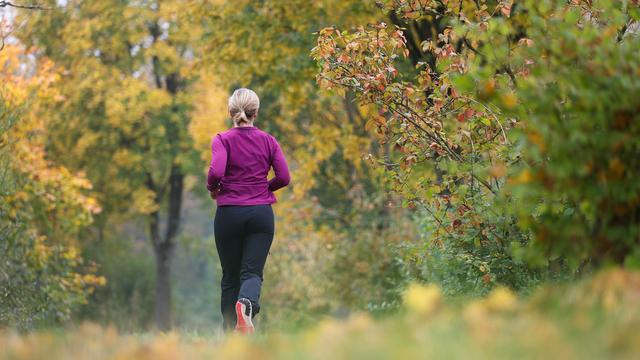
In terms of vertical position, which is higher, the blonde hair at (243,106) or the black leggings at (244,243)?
the blonde hair at (243,106)

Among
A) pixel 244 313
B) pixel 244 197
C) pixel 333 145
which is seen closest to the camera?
pixel 244 313

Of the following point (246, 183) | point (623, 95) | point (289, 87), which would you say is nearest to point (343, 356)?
point (623, 95)

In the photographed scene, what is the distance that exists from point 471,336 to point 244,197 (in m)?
4.20

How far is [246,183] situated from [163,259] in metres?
22.6

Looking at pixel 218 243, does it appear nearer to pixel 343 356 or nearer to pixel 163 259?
pixel 343 356

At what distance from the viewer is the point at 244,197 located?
7102 mm

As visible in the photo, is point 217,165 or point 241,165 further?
point 241,165

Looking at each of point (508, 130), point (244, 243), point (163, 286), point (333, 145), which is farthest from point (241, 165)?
point (163, 286)

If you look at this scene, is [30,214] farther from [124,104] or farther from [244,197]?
[124,104]

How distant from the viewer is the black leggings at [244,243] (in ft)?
23.3

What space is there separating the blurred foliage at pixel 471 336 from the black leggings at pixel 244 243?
3404 mm

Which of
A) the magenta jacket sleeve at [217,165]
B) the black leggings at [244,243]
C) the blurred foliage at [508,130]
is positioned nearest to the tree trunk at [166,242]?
the blurred foliage at [508,130]

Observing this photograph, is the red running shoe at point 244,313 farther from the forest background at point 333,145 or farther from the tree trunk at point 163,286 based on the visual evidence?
the tree trunk at point 163,286

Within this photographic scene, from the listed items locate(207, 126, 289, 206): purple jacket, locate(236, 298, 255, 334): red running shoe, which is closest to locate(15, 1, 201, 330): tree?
locate(207, 126, 289, 206): purple jacket
